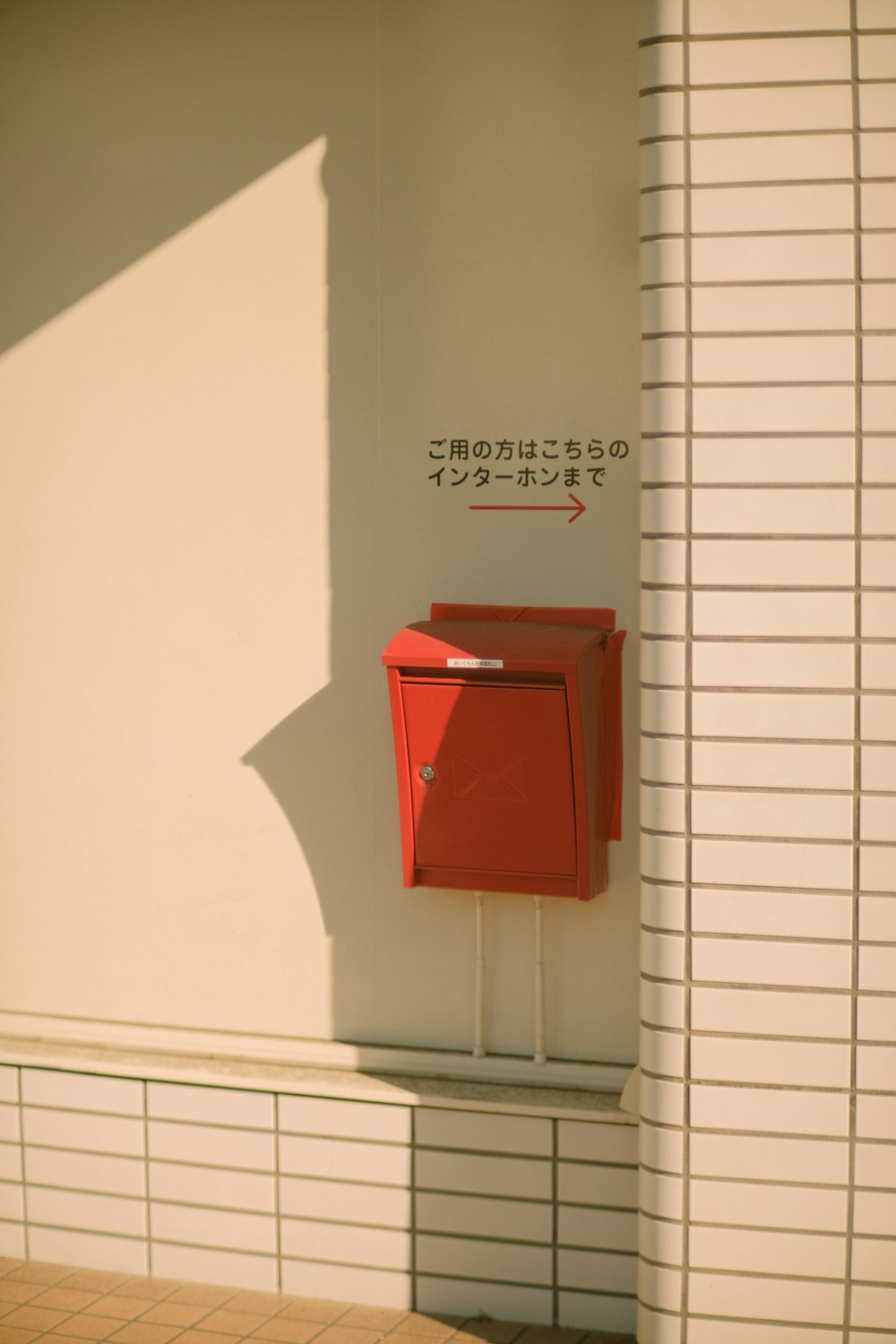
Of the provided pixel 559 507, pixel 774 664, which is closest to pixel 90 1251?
pixel 559 507

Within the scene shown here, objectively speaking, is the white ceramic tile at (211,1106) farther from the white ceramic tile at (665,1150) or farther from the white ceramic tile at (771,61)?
the white ceramic tile at (771,61)

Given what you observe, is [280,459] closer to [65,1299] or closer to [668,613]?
[668,613]

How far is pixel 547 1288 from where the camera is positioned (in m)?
3.37

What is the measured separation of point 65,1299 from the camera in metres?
3.55

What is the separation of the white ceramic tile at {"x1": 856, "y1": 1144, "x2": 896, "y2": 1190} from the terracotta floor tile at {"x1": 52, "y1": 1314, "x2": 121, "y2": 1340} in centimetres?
191

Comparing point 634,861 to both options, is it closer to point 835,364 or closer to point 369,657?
point 369,657

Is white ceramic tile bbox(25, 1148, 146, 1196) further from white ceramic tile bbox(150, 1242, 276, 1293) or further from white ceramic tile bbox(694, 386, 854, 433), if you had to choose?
white ceramic tile bbox(694, 386, 854, 433)

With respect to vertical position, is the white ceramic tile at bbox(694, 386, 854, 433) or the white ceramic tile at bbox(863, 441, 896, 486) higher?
the white ceramic tile at bbox(694, 386, 854, 433)

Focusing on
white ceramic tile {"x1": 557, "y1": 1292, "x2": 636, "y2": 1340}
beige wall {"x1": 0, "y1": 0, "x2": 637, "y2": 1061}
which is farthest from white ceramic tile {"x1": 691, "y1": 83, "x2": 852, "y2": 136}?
white ceramic tile {"x1": 557, "y1": 1292, "x2": 636, "y2": 1340}

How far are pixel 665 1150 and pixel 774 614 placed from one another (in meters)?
1.07

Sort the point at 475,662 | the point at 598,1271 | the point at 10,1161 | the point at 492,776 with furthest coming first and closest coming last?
the point at 10,1161, the point at 598,1271, the point at 492,776, the point at 475,662

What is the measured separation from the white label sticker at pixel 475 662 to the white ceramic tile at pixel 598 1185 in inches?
49.0

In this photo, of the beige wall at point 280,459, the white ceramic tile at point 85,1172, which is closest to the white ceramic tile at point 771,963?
the beige wall at point 280,459

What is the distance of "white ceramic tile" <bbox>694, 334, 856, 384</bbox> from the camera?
2553 millimetres
